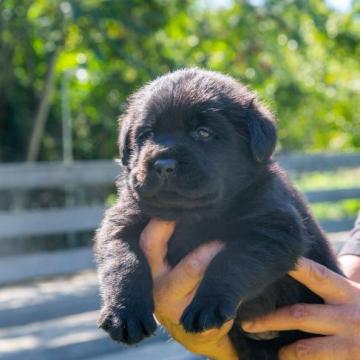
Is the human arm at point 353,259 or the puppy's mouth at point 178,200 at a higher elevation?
the puppy's mouth at point 178,200

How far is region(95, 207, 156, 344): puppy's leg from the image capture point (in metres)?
2.15

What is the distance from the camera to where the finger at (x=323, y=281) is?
2.34m

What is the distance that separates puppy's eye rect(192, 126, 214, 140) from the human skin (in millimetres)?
316

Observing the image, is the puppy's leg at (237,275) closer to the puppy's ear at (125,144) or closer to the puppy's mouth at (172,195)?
the puppy's mouth at (172,195)

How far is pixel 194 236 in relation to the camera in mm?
2441

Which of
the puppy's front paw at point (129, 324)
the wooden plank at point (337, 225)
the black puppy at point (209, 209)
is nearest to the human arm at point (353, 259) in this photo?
the black puppy at point (209, 209)

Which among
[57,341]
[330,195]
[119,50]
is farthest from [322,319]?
[330,195]

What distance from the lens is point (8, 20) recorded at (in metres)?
7.27

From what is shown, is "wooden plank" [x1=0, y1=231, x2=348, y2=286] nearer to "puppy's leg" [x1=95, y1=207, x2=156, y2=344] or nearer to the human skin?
"puppy's leg" [x1=95, y1=207, x2=156, y2=344]

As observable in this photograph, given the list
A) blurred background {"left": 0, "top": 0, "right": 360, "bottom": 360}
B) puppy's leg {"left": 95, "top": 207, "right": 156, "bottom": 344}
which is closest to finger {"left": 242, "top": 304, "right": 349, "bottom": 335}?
puppy's leg {"left": 95, "top": 207, "right": 156, "bottom": 344}

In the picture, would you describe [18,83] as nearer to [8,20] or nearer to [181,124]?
[8,20]

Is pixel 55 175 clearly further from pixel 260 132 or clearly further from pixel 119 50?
pixel 260 132

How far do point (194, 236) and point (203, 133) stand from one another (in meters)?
0.36

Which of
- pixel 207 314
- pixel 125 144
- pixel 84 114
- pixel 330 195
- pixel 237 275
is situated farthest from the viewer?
pixel 84 114
